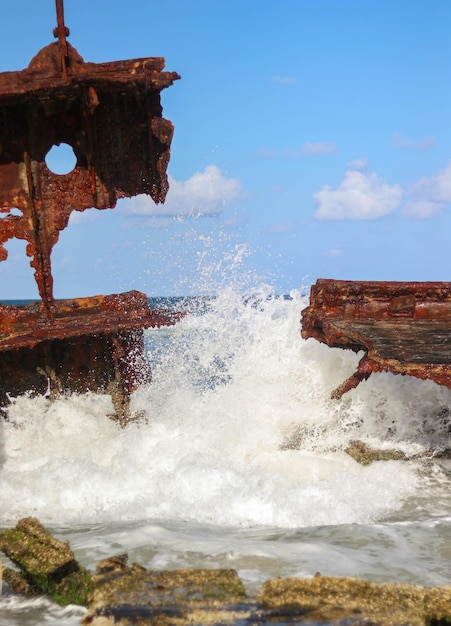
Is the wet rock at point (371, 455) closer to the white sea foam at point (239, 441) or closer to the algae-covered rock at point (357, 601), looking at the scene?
the white sea foam at point (239, 441)

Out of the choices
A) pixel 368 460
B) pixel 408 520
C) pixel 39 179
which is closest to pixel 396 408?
pixel 368 460

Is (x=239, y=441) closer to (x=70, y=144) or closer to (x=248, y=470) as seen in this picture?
(x=248, y=470)

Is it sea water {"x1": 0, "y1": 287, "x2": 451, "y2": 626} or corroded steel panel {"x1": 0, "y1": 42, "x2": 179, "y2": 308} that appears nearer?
sea water {"x1": 0, "y1": 287, "x2": 451, "y2": 626}

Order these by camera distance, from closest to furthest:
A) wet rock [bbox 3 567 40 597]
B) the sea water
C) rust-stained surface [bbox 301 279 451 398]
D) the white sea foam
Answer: wet rock [bbox 3 567 40 597] → the sea water → rust-stained surface [bbox 301 279 451 398] → the white sea foam

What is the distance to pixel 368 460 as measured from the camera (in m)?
6.00

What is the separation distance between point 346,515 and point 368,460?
4.81ft

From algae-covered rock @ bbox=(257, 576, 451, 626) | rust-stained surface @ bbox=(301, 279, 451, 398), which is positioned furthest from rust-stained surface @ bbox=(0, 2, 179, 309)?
algae-covered rock @ bbox=(257, 576, 451, 626)

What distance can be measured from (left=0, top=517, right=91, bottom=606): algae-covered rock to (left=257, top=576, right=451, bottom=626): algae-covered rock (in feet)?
3.34

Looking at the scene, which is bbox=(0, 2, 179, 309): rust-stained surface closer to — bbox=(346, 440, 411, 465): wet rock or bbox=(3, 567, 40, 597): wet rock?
bbox=(346, 440, 411, 465): wet rock

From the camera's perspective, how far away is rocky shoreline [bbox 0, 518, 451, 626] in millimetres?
2316

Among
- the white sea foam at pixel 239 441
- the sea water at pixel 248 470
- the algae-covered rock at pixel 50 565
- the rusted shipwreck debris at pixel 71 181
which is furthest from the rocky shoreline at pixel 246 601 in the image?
the rusted shipwreck debris at pixel 71 181

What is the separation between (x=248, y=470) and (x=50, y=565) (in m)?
2.81

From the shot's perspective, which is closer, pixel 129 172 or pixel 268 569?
pixel 268 569

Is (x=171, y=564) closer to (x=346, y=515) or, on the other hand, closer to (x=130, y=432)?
(x=346, y=515)
